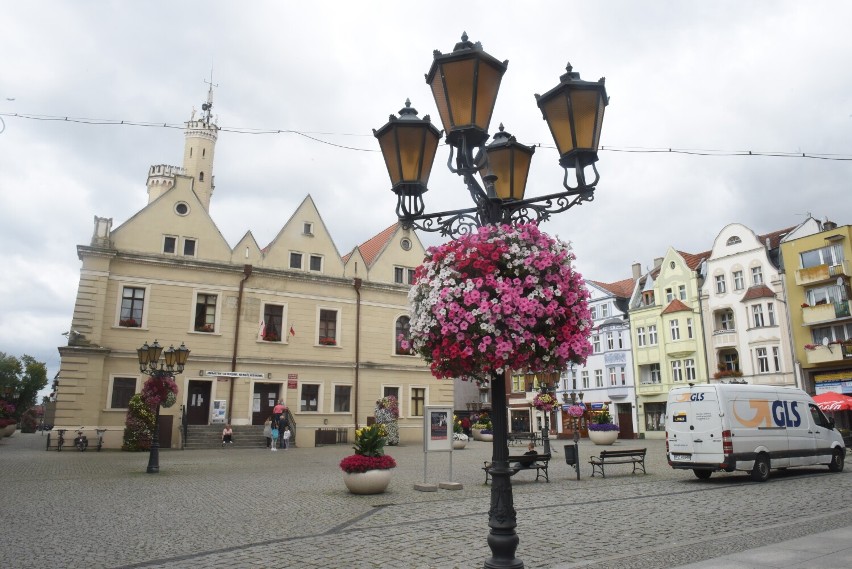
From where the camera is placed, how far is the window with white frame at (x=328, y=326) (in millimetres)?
34031

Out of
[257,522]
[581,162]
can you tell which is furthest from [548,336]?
[257,522]

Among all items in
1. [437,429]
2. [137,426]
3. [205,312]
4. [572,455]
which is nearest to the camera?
[437,429]

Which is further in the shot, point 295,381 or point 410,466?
point 295,381

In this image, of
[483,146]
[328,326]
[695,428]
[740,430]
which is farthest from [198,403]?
[483,146]

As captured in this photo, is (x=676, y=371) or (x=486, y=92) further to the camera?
(x=676, y=371)

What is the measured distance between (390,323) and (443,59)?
31.4m

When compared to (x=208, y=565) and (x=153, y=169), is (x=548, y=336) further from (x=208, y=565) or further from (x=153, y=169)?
(x=153, y=169)

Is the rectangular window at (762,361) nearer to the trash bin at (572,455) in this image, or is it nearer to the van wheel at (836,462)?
the van wheel at (836,462)

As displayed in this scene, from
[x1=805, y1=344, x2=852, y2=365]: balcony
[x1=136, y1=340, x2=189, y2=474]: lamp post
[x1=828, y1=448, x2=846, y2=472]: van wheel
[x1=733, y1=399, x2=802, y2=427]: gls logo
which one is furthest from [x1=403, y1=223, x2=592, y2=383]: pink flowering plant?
[x1=805, y1=344, x2=852, y2=365]: balcony

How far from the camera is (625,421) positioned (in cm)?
5097

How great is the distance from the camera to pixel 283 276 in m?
33.3

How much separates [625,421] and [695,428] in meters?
37.5

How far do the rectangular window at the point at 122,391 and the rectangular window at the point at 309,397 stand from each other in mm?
8463

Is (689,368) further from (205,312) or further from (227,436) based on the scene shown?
(205,312)
